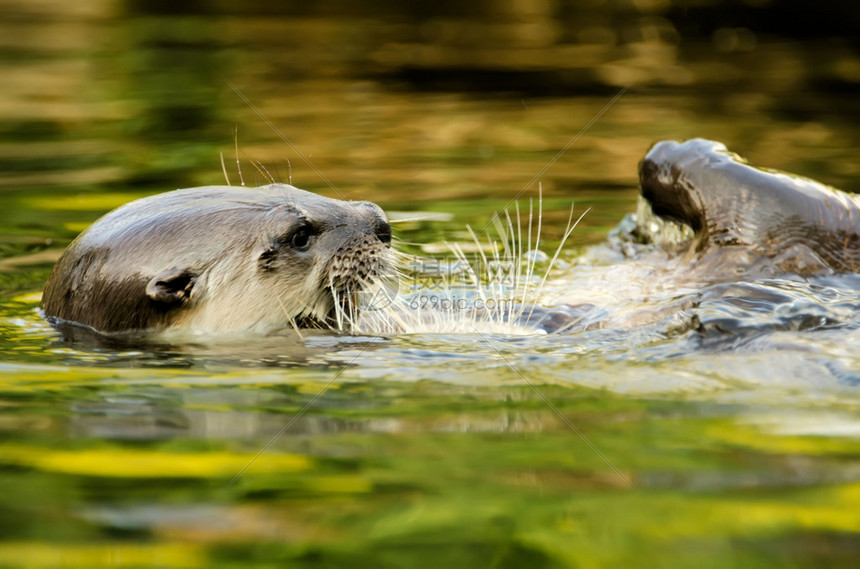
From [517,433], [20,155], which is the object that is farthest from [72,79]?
[517,433]

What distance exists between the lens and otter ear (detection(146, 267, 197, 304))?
11.6ft

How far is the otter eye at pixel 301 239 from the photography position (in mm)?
3727

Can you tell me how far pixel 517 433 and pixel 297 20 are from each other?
13.0 meters

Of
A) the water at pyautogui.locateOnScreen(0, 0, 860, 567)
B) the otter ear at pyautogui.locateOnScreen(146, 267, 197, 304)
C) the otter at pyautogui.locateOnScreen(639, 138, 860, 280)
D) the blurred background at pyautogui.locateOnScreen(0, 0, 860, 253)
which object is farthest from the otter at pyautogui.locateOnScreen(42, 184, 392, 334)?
the blurred background at pyautogui.locateOnScreen(0, 0, 860, 253)

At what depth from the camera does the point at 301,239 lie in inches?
147

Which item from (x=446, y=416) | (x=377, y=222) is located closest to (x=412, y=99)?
(x=377, y=222)

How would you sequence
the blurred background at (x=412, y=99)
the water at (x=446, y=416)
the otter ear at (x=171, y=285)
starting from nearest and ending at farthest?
the water at (x=446, y=416) < the otter ear at (x=171, y=285) < the blurred background at (x=412, y=99)

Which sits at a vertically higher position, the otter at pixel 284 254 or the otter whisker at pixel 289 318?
the otter at pixel 284 254

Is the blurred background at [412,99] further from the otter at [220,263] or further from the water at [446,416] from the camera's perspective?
the otter at [220,263]

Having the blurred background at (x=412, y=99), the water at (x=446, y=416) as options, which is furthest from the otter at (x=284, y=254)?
the blurred background at (x=412, y=99)

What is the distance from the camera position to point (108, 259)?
142 inches

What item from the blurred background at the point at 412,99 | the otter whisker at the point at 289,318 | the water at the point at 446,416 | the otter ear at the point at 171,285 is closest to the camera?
the water at the point at 446,416

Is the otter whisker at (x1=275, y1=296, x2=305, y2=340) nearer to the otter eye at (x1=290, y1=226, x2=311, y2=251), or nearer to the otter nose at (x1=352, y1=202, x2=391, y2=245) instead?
the otter eye at (x1=290, y1=226, x2=311, y2=251)

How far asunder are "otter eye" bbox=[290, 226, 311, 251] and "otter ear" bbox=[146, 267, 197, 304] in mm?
340
